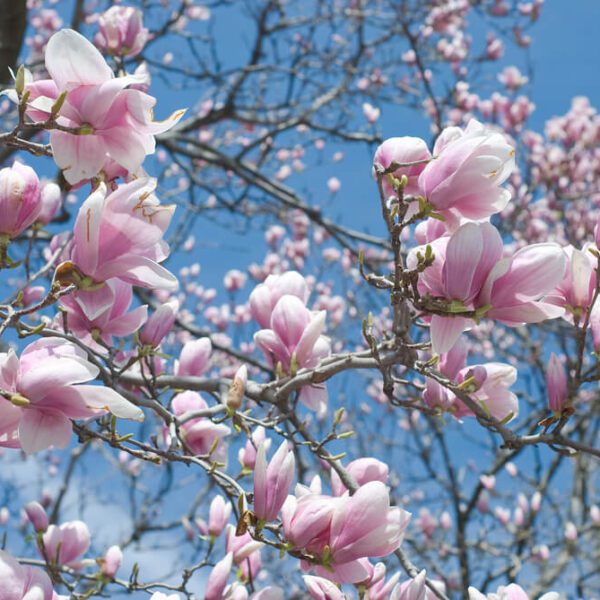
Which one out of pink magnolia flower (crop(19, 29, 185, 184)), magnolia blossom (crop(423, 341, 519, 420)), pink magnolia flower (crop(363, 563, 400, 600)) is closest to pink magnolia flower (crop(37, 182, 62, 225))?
pink magnolia flower (crop(19, 29, 185, 184))

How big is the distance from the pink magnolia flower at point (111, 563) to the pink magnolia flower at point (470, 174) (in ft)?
4.59

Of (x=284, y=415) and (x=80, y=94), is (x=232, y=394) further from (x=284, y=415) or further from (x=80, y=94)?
(x=80, y=94)

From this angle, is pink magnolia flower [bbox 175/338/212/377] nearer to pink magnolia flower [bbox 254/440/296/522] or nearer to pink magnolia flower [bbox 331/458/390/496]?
pink magnolia flower [bbox 331/458/390/496]

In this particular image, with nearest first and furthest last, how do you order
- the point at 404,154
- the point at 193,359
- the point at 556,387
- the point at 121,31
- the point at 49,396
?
the point at 49,396, the point at 404,154, the point at 556,387, the point at 193,359, the point at 121,31

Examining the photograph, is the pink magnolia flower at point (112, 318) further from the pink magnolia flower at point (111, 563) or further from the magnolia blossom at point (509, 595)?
the magnolia blossom at point (509, 595)

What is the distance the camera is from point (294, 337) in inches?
64.4

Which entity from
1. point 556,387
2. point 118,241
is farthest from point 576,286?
point 118,241

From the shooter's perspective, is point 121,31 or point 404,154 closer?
point 404,154

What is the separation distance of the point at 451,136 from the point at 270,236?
738 cm

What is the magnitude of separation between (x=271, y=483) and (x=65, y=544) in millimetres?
982

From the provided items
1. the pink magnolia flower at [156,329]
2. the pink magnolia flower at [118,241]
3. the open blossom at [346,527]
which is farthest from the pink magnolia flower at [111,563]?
the pink magnolia flower at [118,241]

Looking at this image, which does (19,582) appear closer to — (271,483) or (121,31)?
(271,483)

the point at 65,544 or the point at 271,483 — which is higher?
the point at 271,483

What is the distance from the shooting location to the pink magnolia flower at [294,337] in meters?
1.61
